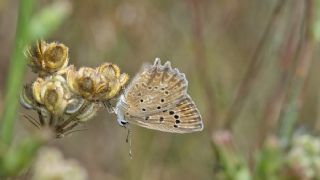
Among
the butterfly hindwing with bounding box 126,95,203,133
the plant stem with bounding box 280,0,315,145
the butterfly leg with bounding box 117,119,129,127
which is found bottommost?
the butterfly leg with bounding box 117,119,129,127

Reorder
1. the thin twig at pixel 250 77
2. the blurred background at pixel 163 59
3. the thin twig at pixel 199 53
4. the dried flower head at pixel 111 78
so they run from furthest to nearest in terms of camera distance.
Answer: the blurred background at pixel 163 59 < the thin twig at pixel 199 53 < the thin twig at pixel 250 77 < the dried flower head at pixel 111 78

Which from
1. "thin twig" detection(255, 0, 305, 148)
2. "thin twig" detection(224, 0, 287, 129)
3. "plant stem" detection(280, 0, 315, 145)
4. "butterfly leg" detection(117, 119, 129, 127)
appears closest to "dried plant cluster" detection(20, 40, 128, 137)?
"butterfly leg" detection(117, 119, 129, 127)

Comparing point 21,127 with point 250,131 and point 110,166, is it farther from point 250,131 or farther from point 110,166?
point 250,131

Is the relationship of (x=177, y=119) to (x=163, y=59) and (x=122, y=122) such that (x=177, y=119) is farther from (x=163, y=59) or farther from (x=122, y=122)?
(x=163, y=59)

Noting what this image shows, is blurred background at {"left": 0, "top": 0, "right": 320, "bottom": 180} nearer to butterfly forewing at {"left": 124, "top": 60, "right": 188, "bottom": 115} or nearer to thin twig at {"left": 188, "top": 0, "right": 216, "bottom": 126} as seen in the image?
thin twig at {"left": 188, "top": 0, "right": 216, "bottom": 126}

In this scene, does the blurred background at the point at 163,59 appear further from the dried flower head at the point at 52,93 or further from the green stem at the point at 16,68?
the green stem at the point at 16,68

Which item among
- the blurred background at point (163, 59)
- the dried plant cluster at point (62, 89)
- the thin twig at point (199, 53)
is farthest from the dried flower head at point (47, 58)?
the blurred background at point (163, 59)

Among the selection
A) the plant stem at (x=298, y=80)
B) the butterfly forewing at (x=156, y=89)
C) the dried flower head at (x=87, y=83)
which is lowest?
the dried flower head at (x=87, y=83)

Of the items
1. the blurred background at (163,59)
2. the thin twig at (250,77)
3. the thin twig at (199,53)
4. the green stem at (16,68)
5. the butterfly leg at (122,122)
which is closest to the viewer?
the green stem at (16,68)
